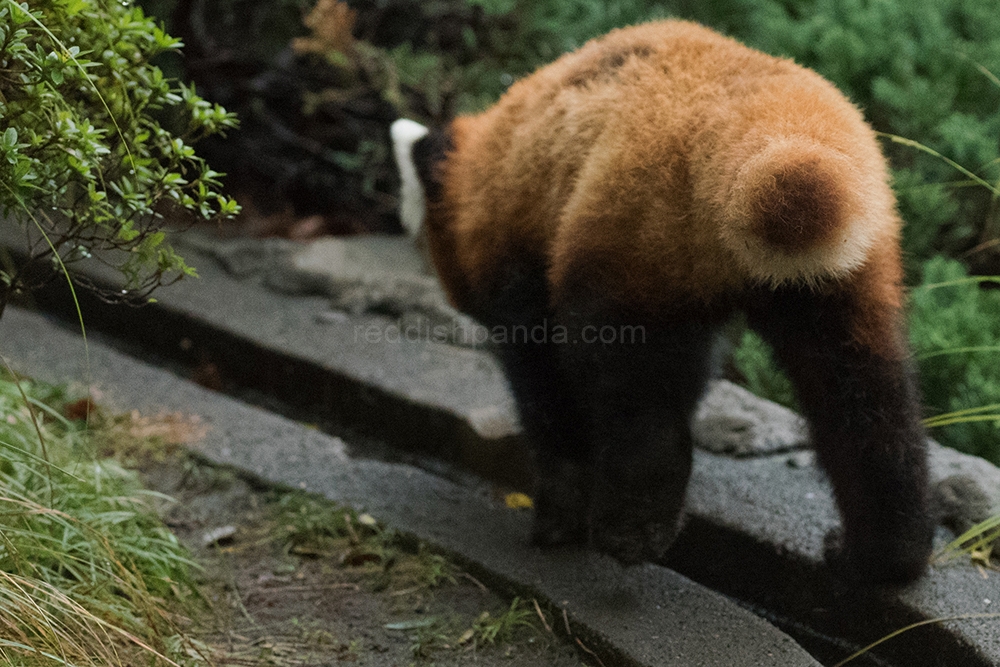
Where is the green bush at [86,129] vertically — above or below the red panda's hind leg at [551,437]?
above

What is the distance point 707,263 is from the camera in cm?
208

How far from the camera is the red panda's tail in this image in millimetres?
1793

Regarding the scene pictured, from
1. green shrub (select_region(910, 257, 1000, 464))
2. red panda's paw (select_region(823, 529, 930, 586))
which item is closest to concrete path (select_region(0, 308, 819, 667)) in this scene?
red panda's paw (select_region(823, 529, 930, 586))

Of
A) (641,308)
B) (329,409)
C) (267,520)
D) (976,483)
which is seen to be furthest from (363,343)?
(976,483)

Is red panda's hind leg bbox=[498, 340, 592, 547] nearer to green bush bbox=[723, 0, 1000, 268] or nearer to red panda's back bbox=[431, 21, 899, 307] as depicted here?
red panda's back bbox=[431, 21, 899, 307]

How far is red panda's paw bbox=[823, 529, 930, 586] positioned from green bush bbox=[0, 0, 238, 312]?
1783 mm

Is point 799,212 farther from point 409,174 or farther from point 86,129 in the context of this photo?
point 409,174

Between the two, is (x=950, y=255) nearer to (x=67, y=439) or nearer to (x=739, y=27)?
(x=739, y=27)

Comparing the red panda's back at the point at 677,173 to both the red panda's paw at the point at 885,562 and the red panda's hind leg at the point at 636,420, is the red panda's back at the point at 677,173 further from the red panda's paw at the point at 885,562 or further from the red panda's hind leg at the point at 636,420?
the red panda's paw at the point at 885,562

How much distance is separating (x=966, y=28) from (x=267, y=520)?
13.5 ft

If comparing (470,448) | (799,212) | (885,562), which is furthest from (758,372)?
(799,212)

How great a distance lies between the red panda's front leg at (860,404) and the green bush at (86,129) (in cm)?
135

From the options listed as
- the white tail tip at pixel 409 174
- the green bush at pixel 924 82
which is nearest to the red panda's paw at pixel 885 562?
the white tail tip at pixel 409 174

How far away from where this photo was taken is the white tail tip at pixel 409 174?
10.5 feet
